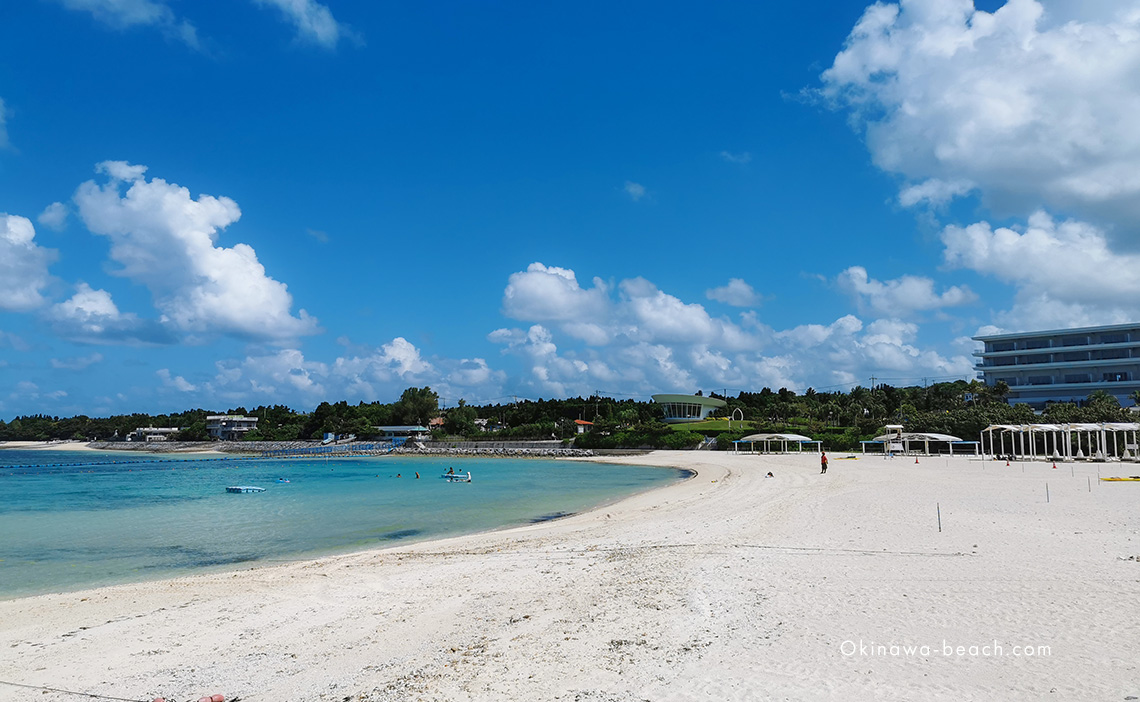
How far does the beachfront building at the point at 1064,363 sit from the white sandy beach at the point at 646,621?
305 feet

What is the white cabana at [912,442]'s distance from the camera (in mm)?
51906

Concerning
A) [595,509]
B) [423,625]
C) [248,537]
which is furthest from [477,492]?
[423,625]

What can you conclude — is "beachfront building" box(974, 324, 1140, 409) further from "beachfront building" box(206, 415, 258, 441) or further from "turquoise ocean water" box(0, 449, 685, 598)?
"beachfront building" box(206, 415, 258, 441)

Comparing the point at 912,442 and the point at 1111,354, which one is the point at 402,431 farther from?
the point at 1111,354

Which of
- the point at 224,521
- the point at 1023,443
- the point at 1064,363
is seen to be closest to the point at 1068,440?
the point at 1023,443

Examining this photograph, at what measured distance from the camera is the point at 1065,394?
90250mm

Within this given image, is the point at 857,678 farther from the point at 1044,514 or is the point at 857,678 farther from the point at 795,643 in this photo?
the point at 1044,514

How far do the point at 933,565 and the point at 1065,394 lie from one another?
10167 centimetres

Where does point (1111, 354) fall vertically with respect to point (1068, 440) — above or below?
above

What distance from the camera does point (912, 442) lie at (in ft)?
207

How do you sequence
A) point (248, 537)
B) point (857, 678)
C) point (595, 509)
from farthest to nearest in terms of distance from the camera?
point (595, 509), point (248, 537), point (857, 678)

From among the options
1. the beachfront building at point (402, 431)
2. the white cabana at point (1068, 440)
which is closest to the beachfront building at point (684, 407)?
the beachfront building at point (402, 431)

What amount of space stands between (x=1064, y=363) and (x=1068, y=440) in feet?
207

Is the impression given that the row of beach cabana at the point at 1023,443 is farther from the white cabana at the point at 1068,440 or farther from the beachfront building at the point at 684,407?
the beachfront building at the point at 684,407
